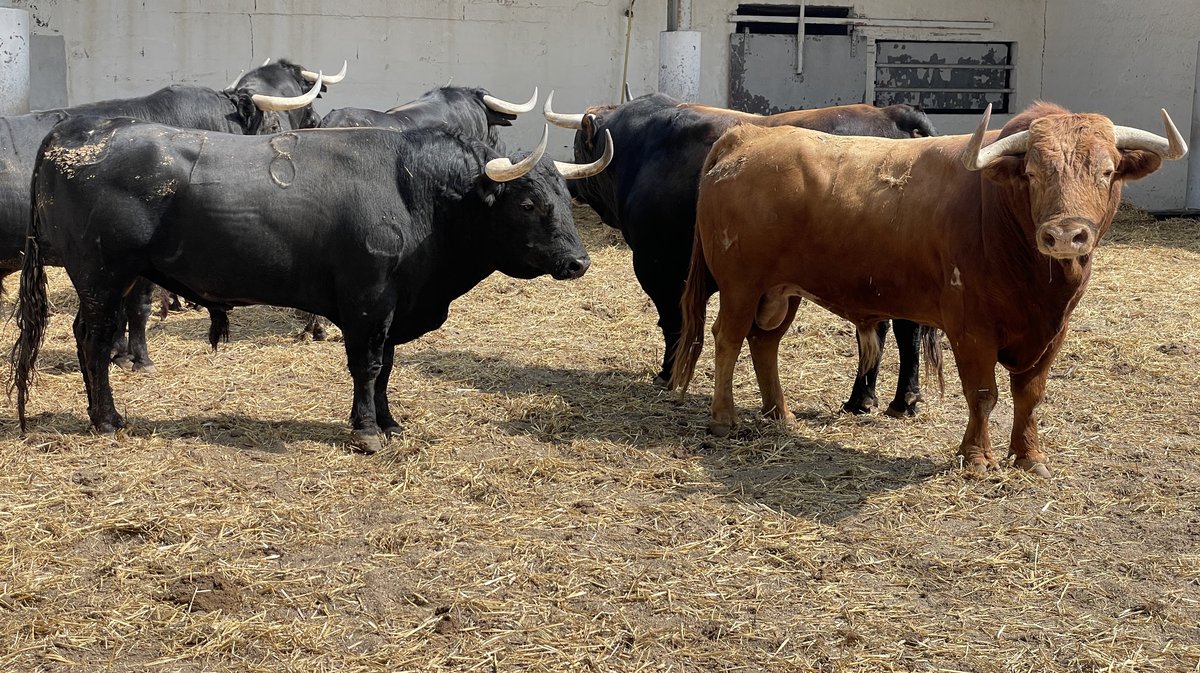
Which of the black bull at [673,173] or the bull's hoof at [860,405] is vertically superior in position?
the black bull at [673,173]

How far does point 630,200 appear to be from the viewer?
7.45 meters

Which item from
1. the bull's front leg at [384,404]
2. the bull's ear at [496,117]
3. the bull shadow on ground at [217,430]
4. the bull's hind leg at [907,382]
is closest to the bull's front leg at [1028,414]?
the bull's hind leg at [907,382]

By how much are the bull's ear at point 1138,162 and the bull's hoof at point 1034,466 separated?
4.39 feet

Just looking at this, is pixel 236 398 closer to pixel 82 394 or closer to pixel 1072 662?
pixel 82 394

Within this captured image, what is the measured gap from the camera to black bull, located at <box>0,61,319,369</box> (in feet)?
22.5

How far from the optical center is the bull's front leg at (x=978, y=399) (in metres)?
5.34

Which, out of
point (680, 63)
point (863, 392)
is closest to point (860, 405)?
point (863, 392)

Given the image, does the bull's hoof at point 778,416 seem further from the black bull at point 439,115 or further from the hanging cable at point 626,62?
the hanging cable at point 626,62

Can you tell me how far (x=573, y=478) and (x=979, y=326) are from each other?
1.91 m

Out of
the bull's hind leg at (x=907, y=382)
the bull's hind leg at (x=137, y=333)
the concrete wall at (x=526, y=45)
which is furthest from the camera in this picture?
the concrete wall at (x=526, y=45)

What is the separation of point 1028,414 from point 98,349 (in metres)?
4.36

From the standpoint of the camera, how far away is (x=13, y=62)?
993 centimetres

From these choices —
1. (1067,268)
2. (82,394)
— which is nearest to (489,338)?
Answer: (82,394)

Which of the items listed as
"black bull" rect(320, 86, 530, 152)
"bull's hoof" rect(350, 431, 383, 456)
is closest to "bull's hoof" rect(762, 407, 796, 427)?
"bull's hoof" rect(350, 431, 383, 456)
